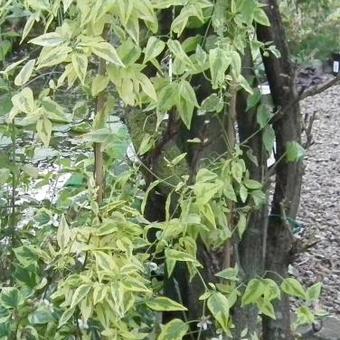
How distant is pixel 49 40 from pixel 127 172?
0.50m

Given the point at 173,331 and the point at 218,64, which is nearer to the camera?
the point at 218,64

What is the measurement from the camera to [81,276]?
1407mm

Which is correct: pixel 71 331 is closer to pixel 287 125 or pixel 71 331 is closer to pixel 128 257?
pixel 128 257

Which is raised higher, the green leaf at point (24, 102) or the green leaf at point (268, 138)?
the green leaf at point (24, 102)

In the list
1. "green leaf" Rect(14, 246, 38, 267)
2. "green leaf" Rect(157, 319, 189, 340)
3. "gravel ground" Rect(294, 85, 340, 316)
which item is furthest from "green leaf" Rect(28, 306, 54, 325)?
"gravel ground" Rect(294, 85, 340, 316)

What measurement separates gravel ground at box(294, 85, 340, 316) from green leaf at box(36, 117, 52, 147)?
0.83m

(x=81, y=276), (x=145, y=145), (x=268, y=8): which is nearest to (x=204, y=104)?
(x=145, y=145)

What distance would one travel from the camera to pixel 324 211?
5234mm

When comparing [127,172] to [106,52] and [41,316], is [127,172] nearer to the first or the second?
[41,316]

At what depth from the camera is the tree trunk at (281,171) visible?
6.07 feet

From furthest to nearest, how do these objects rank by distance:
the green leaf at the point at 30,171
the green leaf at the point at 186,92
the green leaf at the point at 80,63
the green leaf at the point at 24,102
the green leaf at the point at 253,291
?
the green leaf at the point at 30,171, the green leaf at the point at 253,291, the green leaf at the point at 186,92, the green leaf at the point at 24,102, the green leaf at the point at 80,63

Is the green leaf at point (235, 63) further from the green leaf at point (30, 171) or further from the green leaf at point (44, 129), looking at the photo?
the green leaf at point (30, 171)

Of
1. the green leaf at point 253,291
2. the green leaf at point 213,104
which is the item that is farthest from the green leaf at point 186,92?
the green leaf at point 253,291

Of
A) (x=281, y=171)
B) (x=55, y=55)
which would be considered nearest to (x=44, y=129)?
(x=55, y=55)
